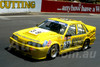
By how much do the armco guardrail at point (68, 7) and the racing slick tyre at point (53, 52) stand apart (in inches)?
672

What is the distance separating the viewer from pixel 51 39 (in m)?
7.79

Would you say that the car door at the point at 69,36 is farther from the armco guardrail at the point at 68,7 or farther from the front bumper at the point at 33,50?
the armco guardrail at the point at 68,7

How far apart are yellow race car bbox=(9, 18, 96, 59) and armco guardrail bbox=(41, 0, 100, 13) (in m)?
15.5

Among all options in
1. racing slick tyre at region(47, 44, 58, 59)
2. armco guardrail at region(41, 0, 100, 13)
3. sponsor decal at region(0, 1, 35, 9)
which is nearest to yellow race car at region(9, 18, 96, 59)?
racing slick tyre at region(47, 44, 58, 59)

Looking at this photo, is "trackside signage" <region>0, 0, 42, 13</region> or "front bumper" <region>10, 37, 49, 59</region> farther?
"trackside signage" <region>0, 0, 42, 13</region>

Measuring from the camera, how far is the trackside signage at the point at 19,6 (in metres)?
21.2

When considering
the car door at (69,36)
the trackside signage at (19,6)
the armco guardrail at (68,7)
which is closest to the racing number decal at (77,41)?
the car door at (69,36)

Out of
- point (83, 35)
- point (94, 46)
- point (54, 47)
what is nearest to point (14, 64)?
point (54, 47)

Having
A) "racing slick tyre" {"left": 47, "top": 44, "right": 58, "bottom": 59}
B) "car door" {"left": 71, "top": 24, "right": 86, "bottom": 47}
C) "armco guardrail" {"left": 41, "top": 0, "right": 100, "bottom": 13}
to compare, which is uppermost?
"armco guardrail" {"left": 41, "top": 0, "right": 100, "bottom": 13}

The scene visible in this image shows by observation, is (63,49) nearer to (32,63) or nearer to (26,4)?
(32,63)

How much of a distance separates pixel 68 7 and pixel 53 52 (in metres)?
19.7

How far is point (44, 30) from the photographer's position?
859cm

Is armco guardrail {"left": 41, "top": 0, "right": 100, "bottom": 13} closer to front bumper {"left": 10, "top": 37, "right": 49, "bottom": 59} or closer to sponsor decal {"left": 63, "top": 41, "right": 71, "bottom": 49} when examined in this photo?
sponsor decal {"left": 63, "top": 41, "right": 71, "bottom": 49}

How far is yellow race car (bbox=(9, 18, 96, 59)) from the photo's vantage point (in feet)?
24.7
